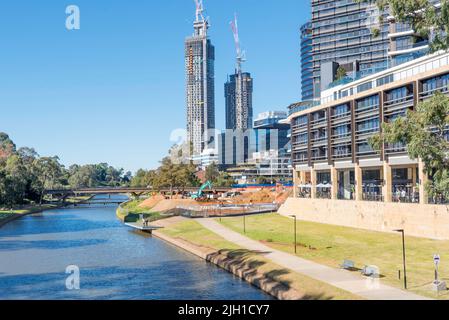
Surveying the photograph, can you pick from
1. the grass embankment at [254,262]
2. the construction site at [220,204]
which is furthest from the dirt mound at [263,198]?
the grass embankment at [254,262]

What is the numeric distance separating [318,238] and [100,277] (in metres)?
33.9

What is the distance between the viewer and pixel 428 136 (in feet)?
125

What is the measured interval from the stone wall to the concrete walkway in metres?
20.7

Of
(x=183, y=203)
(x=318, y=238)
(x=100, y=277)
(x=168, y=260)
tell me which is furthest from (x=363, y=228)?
(x=183, y=203)

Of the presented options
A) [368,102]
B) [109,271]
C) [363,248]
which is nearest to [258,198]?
A: [368,102]

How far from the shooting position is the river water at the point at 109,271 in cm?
4866

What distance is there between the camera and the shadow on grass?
44.4 metres

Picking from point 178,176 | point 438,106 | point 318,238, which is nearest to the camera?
point 438,106

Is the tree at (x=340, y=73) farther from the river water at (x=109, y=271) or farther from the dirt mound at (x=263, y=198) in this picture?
the river water at (x=109, y=271)

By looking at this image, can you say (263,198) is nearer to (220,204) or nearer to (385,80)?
(220,204)

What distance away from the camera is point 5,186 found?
151000 mm

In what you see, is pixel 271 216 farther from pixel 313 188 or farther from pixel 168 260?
pixel 168 260

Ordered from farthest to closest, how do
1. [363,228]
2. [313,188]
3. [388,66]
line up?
[313,188] < [388,66] < [363,228]

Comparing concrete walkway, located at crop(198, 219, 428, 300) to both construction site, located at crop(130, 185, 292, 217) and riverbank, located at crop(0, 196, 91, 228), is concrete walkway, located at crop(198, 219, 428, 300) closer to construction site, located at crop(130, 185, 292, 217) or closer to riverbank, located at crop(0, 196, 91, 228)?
construction site, located at crop(130, 185, 292, 217)
